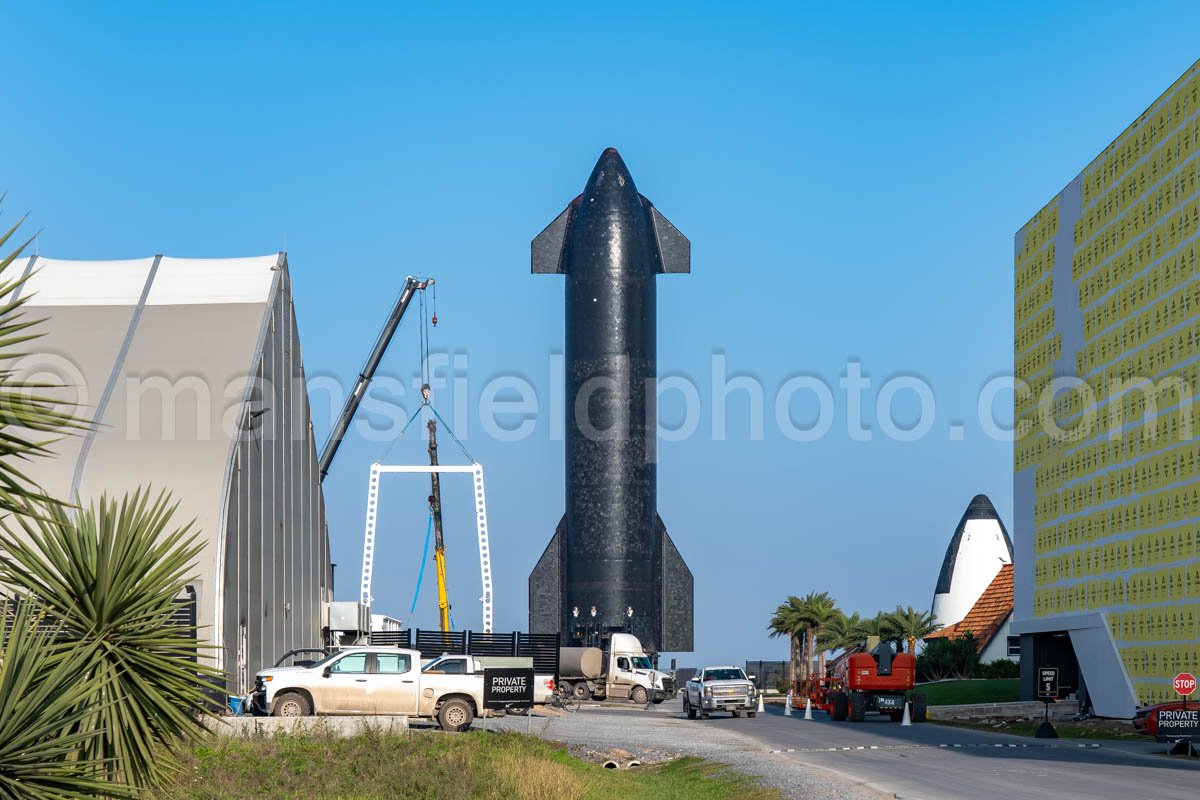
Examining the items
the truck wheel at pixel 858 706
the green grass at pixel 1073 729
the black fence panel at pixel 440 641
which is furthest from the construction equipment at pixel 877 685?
the black fence panel at pixel 440 641

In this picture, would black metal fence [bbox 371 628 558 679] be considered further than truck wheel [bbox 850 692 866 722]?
Yes

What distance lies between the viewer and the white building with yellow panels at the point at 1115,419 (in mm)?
44094

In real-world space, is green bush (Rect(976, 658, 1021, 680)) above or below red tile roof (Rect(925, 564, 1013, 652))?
below

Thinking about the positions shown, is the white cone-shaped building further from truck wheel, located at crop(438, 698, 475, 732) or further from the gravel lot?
truck wheel, located at crop(438, 698, 475, 732)

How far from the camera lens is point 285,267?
52562mm

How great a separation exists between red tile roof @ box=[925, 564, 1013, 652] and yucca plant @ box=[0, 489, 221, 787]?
81.6 m

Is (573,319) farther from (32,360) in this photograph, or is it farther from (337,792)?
(337,792)

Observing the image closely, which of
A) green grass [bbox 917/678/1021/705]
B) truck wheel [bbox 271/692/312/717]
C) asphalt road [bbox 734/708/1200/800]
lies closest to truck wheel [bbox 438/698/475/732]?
truck wheel [bbox 271/692/312/717]

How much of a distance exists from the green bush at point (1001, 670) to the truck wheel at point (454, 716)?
51852mm

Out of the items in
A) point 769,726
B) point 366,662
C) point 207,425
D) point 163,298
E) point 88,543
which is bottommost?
point 769,726

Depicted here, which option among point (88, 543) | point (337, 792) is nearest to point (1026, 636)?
point (337, 792)

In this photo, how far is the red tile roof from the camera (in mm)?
90188

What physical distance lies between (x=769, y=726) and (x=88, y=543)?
36160 mm

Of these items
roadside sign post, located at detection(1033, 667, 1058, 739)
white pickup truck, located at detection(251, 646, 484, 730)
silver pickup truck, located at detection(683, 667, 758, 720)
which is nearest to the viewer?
white pickup truck, located at detection(251, 646, 484, 730)
